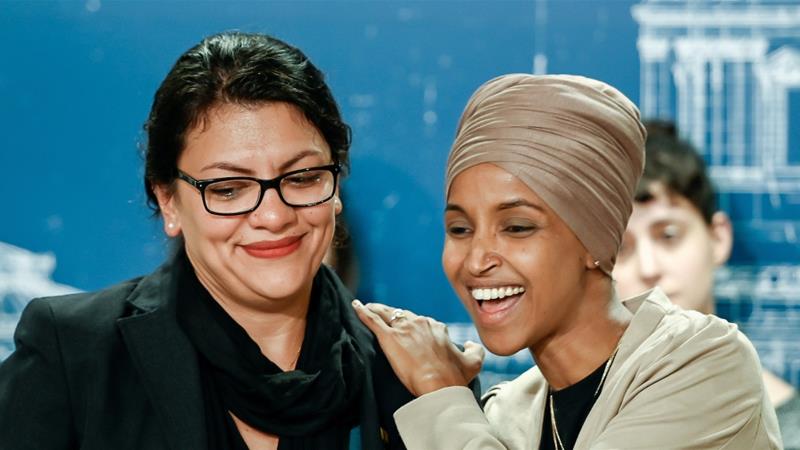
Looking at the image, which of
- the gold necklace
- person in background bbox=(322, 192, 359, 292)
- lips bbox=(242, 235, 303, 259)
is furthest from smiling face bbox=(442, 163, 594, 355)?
person in background bbox=(322, 192, 359, 292)

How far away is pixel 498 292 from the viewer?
2473 mm

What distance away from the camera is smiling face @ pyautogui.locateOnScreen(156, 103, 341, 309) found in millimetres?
2334

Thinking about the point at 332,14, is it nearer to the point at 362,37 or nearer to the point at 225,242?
the point at 362,37

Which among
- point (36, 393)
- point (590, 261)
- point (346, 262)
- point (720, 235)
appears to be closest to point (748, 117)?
point (720, 235)

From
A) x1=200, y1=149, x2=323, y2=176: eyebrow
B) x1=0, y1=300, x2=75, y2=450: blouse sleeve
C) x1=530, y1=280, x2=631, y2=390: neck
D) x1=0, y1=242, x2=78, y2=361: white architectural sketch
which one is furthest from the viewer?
x1=0, y1=242, x2=78, y2=361: white architectural sketch

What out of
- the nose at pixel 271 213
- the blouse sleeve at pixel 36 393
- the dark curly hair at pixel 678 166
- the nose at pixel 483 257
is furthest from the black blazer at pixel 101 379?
the dark curly hair at pixel 678 166

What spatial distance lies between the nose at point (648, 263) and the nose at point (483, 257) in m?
1.63

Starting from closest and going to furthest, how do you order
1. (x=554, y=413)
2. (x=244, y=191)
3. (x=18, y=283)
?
(x=244, y=191)
(x=554, y=413)
(x=18, y=283)

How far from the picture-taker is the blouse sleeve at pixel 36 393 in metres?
2.21

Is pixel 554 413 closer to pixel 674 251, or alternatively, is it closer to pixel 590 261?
pixel 590 261

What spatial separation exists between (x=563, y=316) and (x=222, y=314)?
70 cm

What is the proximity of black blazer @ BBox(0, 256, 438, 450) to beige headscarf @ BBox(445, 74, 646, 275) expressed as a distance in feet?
1.95

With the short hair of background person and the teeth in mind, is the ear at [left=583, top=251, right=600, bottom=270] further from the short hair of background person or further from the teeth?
the short hair of background person

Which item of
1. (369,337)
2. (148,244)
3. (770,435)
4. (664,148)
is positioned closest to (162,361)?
(369,337)
